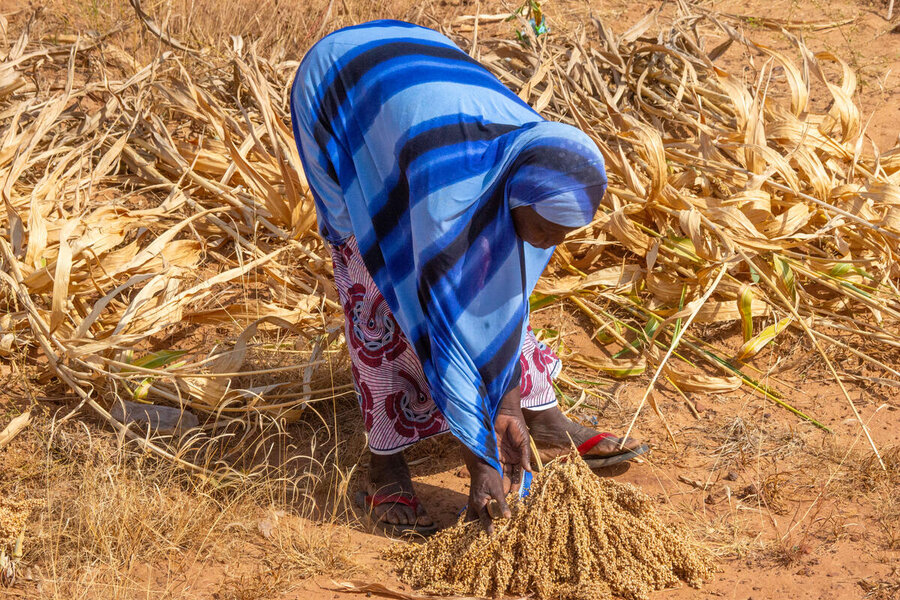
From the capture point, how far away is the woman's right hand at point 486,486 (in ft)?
6.49

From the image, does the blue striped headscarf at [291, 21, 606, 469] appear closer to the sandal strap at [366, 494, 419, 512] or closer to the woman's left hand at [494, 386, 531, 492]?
the woman's left hand at [494, 386, 531, 492]

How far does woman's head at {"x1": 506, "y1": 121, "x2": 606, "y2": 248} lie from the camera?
5.36 ft

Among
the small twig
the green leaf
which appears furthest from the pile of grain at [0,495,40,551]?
the green leaf

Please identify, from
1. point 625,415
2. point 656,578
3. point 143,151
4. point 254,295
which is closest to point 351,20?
point 143,151

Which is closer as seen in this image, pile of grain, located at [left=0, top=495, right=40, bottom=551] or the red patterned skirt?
pile of grain, located at [left=0, top=495, right=40, bottom=551]

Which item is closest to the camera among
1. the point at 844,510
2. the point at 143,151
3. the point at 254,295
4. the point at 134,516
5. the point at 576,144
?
the point at 576,144

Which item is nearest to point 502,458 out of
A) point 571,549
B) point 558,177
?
point 571,549

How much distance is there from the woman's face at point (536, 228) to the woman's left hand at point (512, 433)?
1.26 ft

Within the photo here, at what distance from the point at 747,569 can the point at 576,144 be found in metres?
1.15

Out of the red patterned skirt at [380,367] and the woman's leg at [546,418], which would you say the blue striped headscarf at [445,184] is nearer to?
the red patterned skirt at [380,367]

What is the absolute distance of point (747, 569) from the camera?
2092mm

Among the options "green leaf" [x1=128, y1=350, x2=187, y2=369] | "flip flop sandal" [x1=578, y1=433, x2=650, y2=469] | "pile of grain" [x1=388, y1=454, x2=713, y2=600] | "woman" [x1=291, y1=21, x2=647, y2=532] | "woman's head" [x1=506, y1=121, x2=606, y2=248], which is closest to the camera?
"woman's head" [x1=506, y1=121, x2=606, y2=248]

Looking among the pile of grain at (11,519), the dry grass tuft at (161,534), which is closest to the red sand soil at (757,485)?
the dry grass tuft at (161,534)

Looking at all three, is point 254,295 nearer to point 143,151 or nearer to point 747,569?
point 143,151
